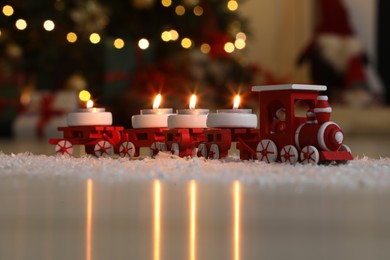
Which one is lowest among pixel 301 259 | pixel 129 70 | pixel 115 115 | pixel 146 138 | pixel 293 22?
pixel 301 259

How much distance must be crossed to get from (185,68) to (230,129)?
84.2 inches

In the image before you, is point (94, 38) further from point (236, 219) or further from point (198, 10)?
point (236, 219)

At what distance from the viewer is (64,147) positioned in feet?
5.40

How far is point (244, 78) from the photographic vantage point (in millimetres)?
3811

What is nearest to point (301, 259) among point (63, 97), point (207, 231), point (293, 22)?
point (207, 231)

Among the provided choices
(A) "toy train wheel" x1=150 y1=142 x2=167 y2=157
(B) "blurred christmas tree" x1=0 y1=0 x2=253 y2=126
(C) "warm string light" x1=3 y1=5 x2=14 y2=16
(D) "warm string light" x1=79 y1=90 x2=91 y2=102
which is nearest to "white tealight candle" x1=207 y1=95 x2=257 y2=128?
(A) "toy train wheel" x1=150 y1=142 x2=167 y2=157

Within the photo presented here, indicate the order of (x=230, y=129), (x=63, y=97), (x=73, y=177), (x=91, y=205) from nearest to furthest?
(x=91, y=205) < (x=73, y=177) < (x=230, y=129) < (x=63, y=97)

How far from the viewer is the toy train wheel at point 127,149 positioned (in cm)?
159

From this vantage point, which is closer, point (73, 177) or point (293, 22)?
point (73, 177)

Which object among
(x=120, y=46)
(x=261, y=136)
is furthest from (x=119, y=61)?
(x=261, y=136)

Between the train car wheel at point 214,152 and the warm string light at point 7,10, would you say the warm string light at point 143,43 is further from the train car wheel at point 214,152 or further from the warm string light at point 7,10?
the train car wheel at point 214,152

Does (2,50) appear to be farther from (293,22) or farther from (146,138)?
(146,138)

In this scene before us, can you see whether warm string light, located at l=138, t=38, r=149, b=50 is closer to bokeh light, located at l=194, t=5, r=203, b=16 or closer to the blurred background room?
the blurred background room

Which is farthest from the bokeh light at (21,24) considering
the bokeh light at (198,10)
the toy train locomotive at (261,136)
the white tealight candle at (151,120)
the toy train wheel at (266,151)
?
the toy train wheel at (266,151)
